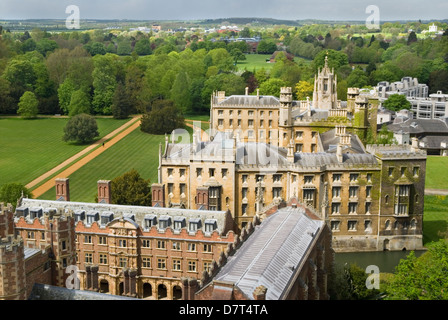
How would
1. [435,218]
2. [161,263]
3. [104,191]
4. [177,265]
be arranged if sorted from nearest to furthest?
[177,265]
[161,263]
[104,191]
[435,218]

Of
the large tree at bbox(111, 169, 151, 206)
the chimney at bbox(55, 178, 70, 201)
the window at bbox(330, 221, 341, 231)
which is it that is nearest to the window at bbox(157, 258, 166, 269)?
the chimney at bbox(55, 178, 70, 201)

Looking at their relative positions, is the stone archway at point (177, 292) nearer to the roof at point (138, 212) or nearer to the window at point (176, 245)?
the window at point (176, 245)

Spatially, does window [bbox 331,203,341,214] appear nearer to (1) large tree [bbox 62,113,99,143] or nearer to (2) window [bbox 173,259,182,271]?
(2) window [bbox 173,259,182,271]

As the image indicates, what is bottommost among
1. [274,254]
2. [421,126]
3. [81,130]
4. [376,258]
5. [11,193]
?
[376,258]

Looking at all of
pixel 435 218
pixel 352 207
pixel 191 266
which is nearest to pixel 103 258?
pixel 191 266

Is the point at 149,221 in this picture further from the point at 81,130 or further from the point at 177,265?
the point at 81,130
